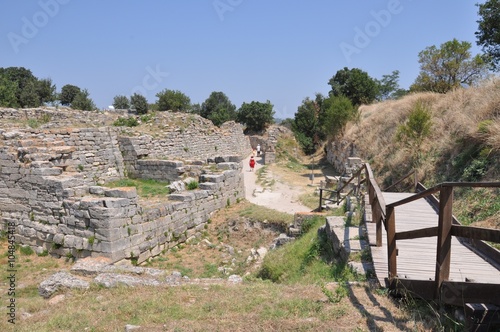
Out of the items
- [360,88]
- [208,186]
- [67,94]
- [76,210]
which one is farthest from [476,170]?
[67,94]

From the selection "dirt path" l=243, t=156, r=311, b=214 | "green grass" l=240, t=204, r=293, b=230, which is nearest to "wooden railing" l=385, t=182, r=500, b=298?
"green grass" l=240, t=204, r=293, b=230

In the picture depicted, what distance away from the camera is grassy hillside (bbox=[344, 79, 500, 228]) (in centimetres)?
669

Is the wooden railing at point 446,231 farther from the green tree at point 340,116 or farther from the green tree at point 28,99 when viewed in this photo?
the green tree at point 28,99

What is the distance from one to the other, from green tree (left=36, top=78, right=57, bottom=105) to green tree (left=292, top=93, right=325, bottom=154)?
29.6m

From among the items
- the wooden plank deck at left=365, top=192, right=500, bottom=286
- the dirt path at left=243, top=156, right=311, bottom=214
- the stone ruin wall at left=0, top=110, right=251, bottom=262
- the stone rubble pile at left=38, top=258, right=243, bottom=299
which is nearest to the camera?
the wooden plank deck at left=365, top=192, right=500, bottom=286

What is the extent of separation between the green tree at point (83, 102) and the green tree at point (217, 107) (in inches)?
562

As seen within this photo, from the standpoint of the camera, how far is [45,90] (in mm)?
41219

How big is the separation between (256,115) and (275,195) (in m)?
22.7

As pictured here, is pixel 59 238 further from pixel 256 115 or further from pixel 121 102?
pixel 121 102

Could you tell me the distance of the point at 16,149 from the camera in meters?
9.49

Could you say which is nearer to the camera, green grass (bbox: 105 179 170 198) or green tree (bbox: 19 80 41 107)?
green grass (bbox: 105 179 170 198)

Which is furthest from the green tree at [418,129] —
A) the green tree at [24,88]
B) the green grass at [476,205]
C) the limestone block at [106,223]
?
the green tree at [24,88]

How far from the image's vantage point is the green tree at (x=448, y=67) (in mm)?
20847

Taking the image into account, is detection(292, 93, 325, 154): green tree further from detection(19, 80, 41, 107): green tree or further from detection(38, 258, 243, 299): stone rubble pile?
detection(38, 258, 243, 299): stone rubble pile
